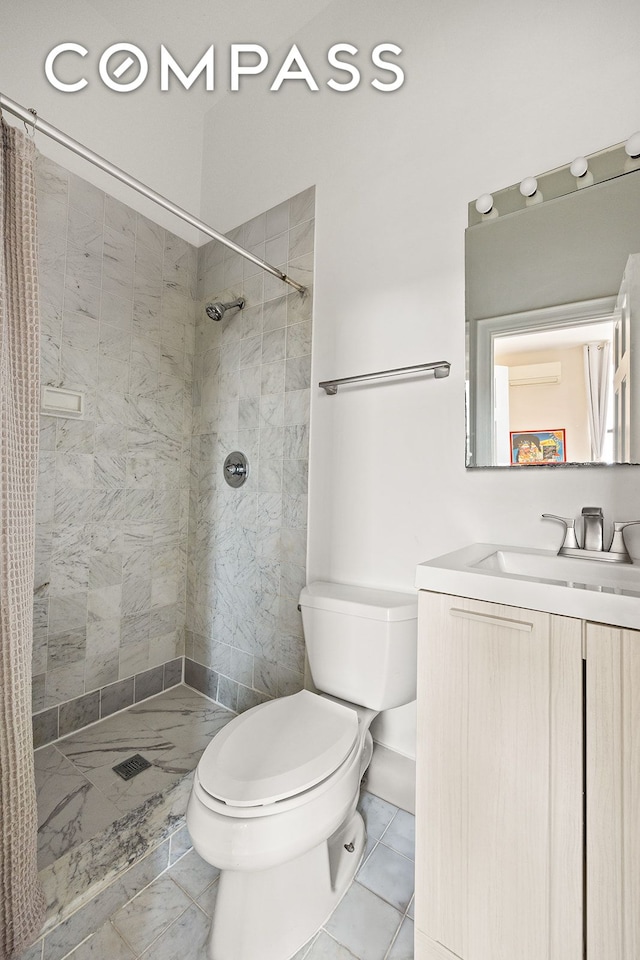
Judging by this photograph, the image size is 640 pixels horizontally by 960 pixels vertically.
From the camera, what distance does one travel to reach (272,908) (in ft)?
3.14

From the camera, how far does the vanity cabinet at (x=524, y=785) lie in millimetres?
639

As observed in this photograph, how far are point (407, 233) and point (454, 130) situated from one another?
1.04 ft

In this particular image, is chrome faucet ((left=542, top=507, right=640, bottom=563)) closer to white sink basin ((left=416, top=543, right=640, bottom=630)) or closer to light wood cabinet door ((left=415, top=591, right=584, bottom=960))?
white sink basin ((left=416, top=543, right=640, bottom=630))

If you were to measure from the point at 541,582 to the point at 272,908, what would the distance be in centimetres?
98

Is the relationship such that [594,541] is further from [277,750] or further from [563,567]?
[277,750]

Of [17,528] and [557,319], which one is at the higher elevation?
[557,319]

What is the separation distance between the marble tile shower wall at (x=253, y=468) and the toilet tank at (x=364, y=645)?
32cm

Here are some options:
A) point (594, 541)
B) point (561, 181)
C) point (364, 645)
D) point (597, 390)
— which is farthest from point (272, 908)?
point (561, 181)

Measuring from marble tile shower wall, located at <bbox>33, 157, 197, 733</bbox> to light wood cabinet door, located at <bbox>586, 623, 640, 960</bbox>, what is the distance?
1.70m

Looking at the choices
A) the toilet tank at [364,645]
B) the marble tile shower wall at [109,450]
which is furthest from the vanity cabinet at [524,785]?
the marble tile shower wall at [109,450]

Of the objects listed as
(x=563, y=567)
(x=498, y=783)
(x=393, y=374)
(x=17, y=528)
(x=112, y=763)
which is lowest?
(x=112, y=763)

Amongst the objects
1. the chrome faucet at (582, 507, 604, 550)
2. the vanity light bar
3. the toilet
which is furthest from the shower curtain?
the chrome faucet at (582, 507, 604, 550)

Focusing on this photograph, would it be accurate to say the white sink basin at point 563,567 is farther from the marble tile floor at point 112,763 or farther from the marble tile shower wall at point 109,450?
the marble tile shower wall at point 109,450

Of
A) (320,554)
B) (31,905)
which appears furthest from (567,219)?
(31,905)
